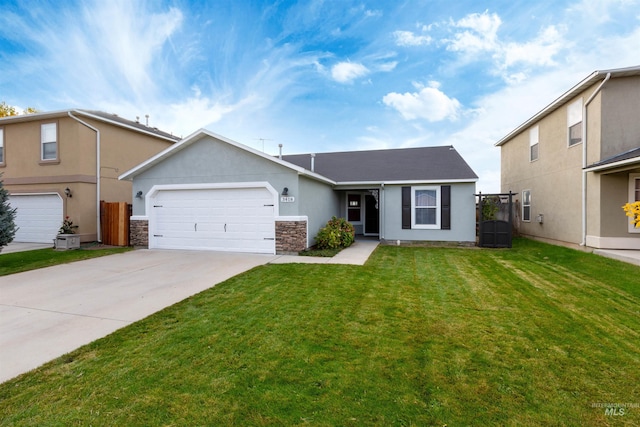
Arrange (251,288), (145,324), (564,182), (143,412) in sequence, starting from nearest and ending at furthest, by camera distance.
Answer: (143,412) < (145,324) < (251,288) < (564,182)

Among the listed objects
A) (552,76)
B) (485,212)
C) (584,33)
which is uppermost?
(584,33)

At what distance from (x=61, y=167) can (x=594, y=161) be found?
62.9 ft

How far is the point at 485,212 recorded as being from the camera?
11461 mm

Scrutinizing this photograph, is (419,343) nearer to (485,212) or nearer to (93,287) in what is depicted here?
(93,287)

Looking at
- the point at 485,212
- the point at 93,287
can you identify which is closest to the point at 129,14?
the point at 93,287

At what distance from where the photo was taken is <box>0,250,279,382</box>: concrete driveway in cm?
346

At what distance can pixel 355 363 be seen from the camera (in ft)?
9.75

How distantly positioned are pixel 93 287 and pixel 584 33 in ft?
51.6

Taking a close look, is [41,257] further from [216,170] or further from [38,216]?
[216,170]

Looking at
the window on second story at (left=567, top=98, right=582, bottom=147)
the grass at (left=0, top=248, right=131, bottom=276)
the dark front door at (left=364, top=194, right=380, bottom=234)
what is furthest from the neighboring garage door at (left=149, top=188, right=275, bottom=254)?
the window on second story at (left=567, top=98, right=582, bottom=147)

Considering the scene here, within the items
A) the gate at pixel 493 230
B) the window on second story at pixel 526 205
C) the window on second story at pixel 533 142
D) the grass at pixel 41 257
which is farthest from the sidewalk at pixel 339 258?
the window on second story at pixel 533 142

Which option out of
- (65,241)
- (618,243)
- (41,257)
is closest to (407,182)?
(618,243)

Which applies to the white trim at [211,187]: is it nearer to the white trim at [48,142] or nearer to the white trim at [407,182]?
the white trim at [407,182]

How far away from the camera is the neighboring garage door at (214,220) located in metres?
9.63
